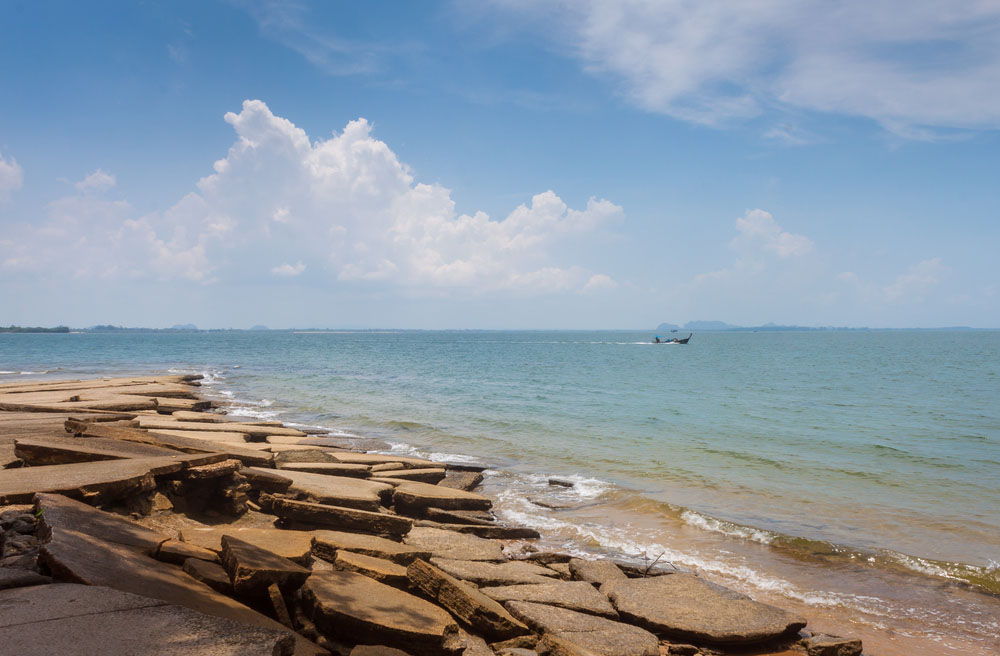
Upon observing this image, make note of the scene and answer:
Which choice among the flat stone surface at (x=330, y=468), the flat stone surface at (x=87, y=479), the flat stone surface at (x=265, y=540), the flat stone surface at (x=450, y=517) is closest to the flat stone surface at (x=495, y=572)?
the flat stone surface at (x=265, y=540)

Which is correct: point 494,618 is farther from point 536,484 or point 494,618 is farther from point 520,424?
point 520,424

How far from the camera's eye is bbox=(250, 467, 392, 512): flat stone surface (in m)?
7.40

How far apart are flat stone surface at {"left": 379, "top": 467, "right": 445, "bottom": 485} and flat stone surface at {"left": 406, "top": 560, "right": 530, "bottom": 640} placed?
16.7 ft

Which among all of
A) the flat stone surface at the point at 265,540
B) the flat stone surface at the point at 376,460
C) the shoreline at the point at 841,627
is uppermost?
the flat stone surface at the point at 265,540

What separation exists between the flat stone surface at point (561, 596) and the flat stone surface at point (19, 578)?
3.31m

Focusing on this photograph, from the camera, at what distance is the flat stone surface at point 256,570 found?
4.09 meters

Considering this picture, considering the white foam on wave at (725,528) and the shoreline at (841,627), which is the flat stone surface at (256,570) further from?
the white foam on wave at (725,528)

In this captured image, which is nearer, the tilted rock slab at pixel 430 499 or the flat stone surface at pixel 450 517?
the flat stone surface at pixel 450 517

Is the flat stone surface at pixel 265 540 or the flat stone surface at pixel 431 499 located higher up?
the flat stone surface at pixel 265 540

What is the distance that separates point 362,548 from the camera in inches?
222

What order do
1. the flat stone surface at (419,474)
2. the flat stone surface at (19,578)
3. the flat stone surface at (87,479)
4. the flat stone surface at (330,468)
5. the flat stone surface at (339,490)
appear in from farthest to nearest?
1. the flat stone surface at (419,474)
2. the flat stone surface at (330,468)
3. the flat stone surface at (339,490)
4. the flat stone surface at (87,479)
5. the flat stone surface at (19,578)

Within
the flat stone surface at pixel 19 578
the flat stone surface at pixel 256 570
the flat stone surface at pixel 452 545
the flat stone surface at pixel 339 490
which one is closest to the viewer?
the flat stone surface at pixel 19 578

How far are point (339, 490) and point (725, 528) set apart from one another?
5.80 m

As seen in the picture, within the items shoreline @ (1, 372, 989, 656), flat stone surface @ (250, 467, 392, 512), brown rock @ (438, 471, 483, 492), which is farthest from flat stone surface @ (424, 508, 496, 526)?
brown rock @ (438, 471, 483, 492)
